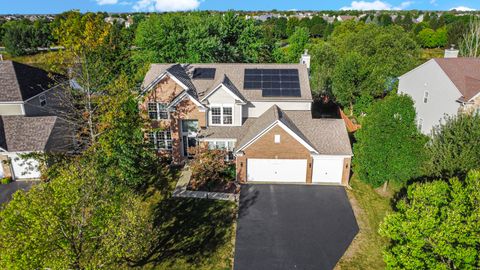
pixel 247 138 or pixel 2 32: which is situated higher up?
pixel 2 32

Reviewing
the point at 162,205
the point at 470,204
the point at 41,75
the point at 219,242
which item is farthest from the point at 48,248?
the point at 41,75

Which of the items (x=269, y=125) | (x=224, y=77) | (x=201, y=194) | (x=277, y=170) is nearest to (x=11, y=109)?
(x=224, y=77)

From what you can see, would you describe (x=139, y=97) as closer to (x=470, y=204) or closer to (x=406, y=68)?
(x=470, y=204)

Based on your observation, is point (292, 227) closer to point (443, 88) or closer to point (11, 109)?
point (443, 88)

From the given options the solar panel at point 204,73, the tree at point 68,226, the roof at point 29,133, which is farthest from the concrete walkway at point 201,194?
the roof at point 29,133

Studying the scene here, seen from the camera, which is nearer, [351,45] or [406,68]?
[406,68]

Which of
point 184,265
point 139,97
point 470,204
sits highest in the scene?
point 139,97
